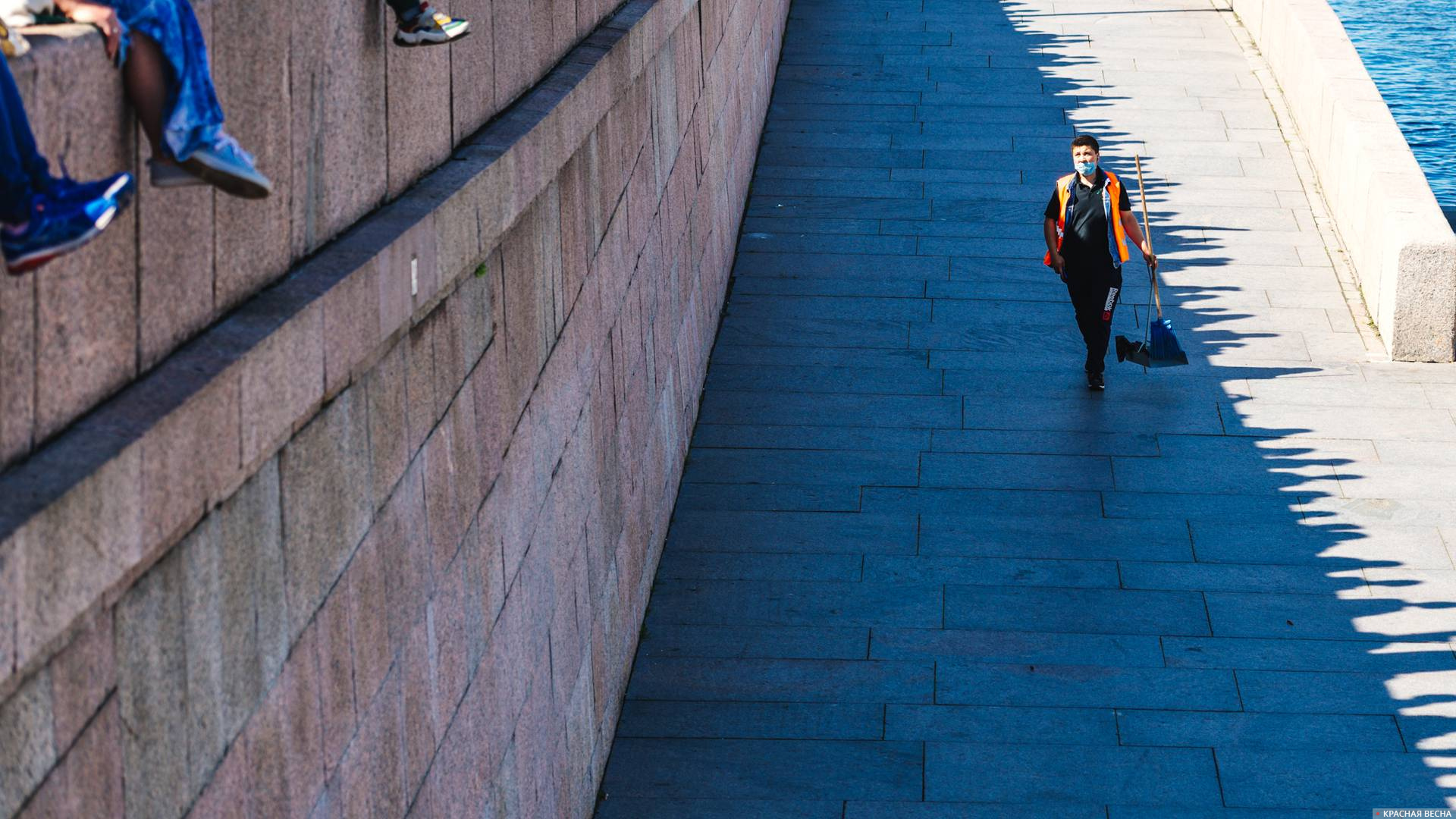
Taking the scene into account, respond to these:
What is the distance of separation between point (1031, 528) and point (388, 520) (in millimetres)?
5661

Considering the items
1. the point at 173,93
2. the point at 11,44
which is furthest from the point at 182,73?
the point at 11,44

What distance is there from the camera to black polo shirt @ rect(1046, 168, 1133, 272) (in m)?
10.8

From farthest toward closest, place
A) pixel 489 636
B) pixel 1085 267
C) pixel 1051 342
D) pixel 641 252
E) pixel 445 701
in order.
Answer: pixel 1051 342 → pixel 1085 267 → pixel 641 252 → pixel 489 636 → pixel 445 701

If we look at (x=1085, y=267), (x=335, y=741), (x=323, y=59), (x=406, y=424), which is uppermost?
(x=323, y=59)

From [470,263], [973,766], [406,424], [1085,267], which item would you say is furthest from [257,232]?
[1085,267]

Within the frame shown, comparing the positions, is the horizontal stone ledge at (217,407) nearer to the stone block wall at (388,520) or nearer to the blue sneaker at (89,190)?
the stone block wall at (388,520)

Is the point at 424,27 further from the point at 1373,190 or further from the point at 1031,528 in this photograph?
the point at 1373,190

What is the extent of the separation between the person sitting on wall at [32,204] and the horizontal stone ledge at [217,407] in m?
0.35

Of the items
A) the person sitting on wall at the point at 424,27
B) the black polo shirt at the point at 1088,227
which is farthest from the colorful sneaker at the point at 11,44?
the black polo shirt at the point at 1088,227

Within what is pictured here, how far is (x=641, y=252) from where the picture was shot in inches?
349

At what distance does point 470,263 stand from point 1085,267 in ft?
21.0

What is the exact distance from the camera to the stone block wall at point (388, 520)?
9.46 ft

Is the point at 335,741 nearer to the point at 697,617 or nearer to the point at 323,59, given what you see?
the point at 323,59

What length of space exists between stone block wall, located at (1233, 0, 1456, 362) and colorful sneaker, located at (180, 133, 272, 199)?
32.0 ft
